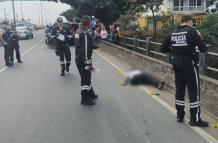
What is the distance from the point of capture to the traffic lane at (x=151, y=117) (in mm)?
6767

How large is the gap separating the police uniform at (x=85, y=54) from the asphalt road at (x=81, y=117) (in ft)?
1.09

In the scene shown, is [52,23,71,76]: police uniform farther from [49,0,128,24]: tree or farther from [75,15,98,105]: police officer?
[49,0,128,24]: tree

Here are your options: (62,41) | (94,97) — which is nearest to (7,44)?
(62,41)

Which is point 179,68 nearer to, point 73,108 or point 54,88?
point 73,108

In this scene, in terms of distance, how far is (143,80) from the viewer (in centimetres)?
275

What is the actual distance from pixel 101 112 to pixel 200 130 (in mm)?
2262

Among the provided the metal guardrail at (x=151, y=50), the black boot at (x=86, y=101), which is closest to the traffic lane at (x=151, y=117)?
the black boot at (x=86, y=101)

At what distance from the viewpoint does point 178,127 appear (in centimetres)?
735

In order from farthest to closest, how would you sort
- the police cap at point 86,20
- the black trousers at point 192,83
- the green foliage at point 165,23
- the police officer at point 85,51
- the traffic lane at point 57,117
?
the green foliage at point 165,23, the police officer at point 85,51, the police cap at point 86,20, the black trousers at point 192,83, the traffic lane at point 57,117

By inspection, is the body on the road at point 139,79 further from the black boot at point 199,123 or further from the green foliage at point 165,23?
the green foliage at point 165,23

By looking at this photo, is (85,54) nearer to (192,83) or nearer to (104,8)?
(192,83)

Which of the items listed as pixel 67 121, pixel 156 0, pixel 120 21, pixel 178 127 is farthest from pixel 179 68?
pixel 120 21

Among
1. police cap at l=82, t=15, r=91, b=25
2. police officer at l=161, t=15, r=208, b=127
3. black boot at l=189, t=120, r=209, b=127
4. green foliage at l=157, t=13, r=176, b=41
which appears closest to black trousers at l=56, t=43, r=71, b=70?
police cap at l=82, t=15, r=91, b=25

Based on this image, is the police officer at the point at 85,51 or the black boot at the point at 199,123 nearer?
the black boot at the point at 199,123
